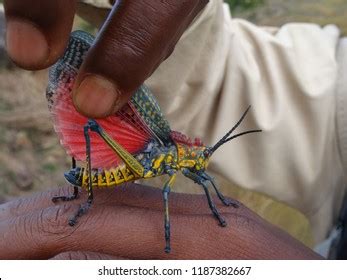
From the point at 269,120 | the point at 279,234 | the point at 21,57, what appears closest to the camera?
the point at 21,57

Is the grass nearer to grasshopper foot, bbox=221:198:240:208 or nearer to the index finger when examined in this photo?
grasshopper foot, bbox=221:198:240:208

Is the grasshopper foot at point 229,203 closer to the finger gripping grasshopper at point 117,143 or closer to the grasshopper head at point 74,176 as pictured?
the finger gripping grasshopper at point 117,143

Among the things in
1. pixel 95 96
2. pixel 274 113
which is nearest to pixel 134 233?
pixel 95 96

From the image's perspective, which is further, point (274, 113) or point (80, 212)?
point (274, 113)

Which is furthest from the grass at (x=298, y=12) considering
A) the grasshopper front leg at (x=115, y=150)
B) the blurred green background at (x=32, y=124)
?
the grasshopper front leg at (x=115, y=150)

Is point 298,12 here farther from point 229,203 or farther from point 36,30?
point 36,30
